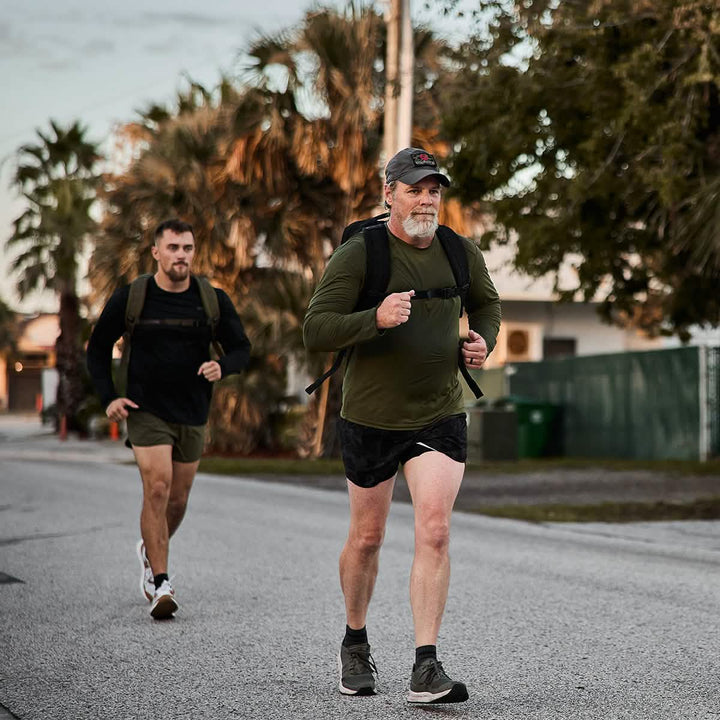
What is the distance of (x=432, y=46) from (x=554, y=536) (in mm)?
12851

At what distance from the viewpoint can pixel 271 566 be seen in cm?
909

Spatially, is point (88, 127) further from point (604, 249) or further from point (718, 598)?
point (718, 598)

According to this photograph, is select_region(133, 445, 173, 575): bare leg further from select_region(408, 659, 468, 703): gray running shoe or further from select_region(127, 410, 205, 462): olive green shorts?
select_region(408, 659, 468, 703): gray running shoe

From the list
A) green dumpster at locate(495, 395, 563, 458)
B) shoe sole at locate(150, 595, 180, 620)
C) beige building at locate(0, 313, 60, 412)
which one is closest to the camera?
shoe sole at locate(150, 595, 180, 620)

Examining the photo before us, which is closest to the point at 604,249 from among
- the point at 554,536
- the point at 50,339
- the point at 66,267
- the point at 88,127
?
the point at 554,536

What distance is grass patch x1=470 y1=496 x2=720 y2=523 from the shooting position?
42.1ft

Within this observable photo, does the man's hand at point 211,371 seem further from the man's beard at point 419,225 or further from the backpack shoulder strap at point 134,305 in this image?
the man's beard at point 419,225

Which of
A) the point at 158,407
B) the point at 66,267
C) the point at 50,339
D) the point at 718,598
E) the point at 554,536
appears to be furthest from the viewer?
the point at 50,339

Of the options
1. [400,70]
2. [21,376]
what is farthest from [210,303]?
[21,376]

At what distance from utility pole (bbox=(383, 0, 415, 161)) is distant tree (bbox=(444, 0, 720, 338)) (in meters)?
3.01

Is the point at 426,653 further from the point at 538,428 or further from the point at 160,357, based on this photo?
the point at 538,428

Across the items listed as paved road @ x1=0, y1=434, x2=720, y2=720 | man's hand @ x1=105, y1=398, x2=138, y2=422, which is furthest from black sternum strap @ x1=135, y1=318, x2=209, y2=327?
paved road @ x1=0, y1=434, x2=720, y2=720

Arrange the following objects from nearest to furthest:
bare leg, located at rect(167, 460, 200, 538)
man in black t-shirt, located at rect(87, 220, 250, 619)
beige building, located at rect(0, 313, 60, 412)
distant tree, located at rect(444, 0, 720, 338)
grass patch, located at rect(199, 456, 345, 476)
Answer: man in black t-shirt, located at rect(87, 220, 250, 619), bare leg, located at rect(167, 460, 200, 538), distant tree, located at rect(444, 0, 720, 338), grass patch, located at rect(199, 456, 345, 476), beige building, located at rect(0, 313, 60, 412)

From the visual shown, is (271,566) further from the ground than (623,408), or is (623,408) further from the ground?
(623,408)
